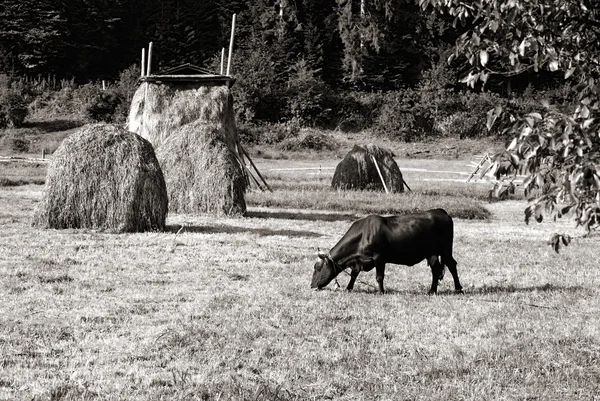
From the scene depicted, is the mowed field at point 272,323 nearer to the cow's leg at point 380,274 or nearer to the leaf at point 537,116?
the cow's leg at point 380,274

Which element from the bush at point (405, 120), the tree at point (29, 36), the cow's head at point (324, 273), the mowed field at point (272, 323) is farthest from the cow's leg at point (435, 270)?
the tree at point (29, 36)

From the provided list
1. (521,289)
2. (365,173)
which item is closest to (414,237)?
(521,289)

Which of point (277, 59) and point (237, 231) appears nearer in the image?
point (237, 231)

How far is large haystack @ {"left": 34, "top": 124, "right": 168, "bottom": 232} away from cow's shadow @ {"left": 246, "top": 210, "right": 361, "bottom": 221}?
481 cm

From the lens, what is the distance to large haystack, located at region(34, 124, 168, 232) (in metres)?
16.6

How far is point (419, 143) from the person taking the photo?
52719 mm

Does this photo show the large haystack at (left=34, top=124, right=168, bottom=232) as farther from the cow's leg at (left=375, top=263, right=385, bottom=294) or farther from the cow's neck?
the cow's leg at (left=375, top=263, right=385, bottom=294)

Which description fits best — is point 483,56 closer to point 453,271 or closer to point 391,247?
point 391,247

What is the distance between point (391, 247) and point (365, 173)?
20.0 metres

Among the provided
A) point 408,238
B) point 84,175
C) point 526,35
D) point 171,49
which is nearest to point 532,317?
point 408,238

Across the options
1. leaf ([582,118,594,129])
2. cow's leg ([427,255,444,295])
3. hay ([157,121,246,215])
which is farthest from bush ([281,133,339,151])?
leaf ([582,118,594,129])

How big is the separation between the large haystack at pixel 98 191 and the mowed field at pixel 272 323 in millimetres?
642

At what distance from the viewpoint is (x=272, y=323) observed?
8664 mm

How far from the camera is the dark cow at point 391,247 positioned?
10539 millimetres
